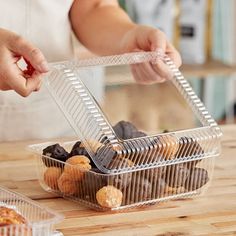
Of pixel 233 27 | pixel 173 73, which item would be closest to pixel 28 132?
pixel 173 73

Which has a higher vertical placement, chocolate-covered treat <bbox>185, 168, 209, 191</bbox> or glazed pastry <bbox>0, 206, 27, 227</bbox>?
chocolate-covered treat <bbox>185, 168, 209, 191</bbox>

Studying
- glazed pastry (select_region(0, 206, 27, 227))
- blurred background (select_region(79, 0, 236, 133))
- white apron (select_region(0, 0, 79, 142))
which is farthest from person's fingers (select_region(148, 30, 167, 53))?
blurred background (select_region(79, 0, 236, 133))

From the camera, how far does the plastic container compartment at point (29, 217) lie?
1.07m

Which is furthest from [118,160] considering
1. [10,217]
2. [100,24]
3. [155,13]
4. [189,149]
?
[155,13]

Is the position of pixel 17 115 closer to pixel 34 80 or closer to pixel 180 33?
pixel 34 80

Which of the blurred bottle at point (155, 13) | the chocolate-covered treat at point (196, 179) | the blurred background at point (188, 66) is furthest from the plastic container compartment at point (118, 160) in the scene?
the blurred bottle at point (155, 13)

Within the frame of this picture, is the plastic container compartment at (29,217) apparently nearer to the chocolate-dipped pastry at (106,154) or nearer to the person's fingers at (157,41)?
the chocolate-dipped pastry at (106,154)

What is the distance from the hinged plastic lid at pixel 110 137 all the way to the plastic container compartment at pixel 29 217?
0.14 m

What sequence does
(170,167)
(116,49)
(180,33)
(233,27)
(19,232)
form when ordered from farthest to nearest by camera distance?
(233,27) < (180,33) < (116,49) < (170,167) < (19,232)

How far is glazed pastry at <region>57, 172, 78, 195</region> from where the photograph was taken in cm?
135

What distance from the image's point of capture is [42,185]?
142cm

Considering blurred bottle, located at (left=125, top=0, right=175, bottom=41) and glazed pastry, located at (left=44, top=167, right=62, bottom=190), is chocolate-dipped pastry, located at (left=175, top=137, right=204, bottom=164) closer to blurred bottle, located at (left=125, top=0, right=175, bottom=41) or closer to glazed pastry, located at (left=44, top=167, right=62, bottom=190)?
glazed pastry, located at (left=44, top=167, right=62, bottom=190)

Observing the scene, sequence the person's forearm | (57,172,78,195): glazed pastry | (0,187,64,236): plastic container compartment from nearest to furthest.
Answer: (0,187,64,236): plastic container compartment < (57,172,78,195): glazed pastry < the person's forearm

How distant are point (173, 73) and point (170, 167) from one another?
244 mm
